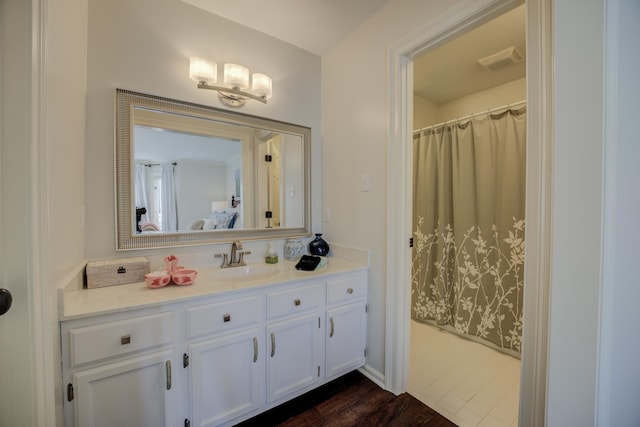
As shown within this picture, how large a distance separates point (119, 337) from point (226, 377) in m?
0.53

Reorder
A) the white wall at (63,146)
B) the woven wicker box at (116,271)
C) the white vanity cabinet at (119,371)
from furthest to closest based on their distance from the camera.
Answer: the woven wicker box at (116,271), the white vanity cabinet at (119,371), the white wall at (63,146)

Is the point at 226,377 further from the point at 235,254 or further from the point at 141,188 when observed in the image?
the point at 141,188

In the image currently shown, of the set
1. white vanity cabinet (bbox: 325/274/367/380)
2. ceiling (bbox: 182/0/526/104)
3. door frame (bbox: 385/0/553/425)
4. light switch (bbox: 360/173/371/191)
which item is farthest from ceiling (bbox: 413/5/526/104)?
white vanity cabinet (bbox: 325/274/367/380)

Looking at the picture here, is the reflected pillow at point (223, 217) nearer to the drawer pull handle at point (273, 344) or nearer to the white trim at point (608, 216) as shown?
the drawer pull handle at point (273, 344)

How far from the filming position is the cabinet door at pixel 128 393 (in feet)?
3.14

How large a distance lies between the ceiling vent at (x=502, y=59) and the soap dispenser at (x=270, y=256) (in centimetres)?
244

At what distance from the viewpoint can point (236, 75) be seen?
5.35 ft

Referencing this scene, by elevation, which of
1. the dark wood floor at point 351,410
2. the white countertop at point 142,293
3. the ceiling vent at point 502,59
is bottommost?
the dark wood floor at point 351,410

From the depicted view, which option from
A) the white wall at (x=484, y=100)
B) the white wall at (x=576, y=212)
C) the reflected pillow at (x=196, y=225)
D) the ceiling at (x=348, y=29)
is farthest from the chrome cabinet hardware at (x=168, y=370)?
the white wall at (x=484, y=100)

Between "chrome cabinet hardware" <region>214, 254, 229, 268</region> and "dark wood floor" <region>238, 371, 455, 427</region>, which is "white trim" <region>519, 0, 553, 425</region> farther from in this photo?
"chrome cabinet hardware" <region>214, 254, 229, 268</region>

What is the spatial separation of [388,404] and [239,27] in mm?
2720

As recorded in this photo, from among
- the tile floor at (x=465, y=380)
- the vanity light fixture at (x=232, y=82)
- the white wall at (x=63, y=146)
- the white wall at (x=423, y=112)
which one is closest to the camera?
the white wall at (x=63, y=146)

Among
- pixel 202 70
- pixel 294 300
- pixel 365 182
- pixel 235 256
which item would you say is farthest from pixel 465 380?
pixel 202 70

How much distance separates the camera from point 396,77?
5.07 feet
